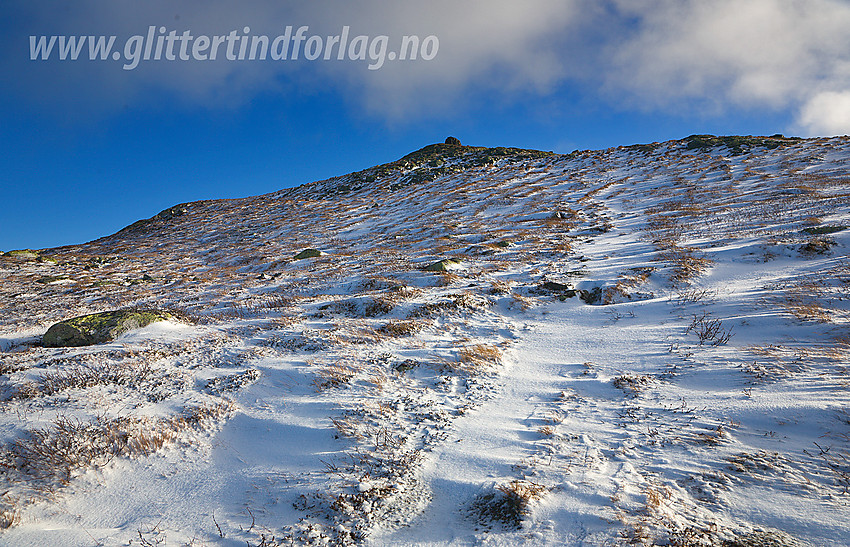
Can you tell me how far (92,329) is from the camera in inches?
→ 361

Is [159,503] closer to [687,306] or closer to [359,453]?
[359,453]

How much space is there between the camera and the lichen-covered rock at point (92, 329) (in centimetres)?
902

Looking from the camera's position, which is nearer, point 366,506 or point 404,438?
point 366,506

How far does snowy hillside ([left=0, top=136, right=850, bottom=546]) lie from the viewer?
394cm

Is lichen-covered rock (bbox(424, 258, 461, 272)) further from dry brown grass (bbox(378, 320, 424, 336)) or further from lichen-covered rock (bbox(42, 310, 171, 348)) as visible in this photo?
lichen-covered rock (bbox(42, 310, 171, 348))

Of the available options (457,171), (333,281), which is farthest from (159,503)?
(457,171)

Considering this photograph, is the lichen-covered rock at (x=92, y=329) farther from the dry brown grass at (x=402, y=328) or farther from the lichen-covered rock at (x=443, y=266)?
the lichen-covered rock at (x=443, y=266)

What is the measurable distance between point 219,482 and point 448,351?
4.75 metres

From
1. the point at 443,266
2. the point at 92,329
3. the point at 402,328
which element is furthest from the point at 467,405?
the point at 92,329

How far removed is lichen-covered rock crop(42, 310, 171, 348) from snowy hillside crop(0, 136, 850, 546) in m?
0.25

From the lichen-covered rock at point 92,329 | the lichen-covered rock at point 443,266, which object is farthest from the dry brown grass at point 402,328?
the lichen-covered rock at point 92,329

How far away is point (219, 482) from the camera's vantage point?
15.4 ft

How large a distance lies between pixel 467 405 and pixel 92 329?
9450 mm

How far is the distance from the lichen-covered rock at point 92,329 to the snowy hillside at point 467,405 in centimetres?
25
